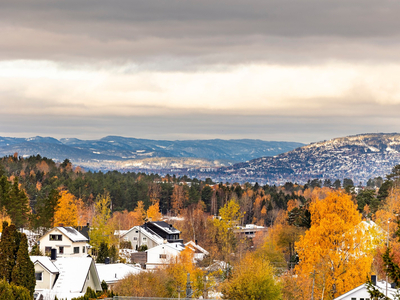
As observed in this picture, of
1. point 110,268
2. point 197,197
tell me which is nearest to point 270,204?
point 197,197

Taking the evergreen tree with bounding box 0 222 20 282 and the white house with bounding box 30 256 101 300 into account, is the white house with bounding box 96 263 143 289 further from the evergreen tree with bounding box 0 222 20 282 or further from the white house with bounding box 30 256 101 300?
the evergreen tree with bounding box 0 222 20 282

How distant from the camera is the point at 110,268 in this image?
66.4m

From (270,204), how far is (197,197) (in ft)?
86.0

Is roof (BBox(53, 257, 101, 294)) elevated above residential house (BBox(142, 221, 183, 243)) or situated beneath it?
elevated above

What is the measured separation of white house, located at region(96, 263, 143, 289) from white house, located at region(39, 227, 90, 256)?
11.7m

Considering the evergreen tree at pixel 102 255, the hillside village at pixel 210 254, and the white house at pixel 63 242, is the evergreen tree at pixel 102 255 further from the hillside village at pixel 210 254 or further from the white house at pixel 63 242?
the white house at pixel 63 242

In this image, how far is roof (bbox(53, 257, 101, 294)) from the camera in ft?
166

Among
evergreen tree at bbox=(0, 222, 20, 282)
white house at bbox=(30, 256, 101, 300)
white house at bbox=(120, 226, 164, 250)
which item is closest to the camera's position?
evergreen tree at bbox=(0, 222, 20, 282)

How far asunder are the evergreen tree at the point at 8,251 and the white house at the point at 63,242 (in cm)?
3322

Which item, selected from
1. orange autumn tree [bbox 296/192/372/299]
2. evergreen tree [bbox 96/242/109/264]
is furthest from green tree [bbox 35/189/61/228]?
orange autumn tree [bbox 296/192/372/299]

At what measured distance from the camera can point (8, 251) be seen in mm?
43000

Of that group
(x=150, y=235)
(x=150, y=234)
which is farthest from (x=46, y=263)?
(x=150, y=234)

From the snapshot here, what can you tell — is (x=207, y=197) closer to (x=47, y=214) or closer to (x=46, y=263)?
(x=47, y=214)

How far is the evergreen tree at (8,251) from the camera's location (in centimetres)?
4259
